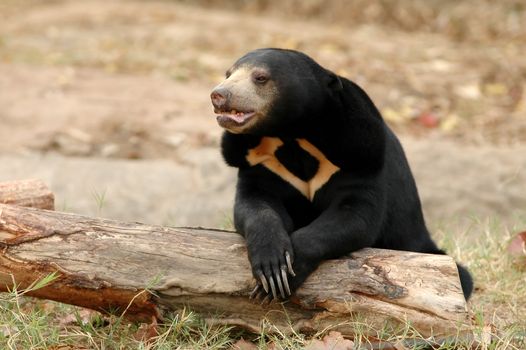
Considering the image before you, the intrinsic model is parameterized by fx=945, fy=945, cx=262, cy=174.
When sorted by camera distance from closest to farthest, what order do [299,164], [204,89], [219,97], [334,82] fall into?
1. [219,97]
2. [334,82]
3. [299,164]
4. [204,89]

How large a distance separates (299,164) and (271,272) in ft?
2.27

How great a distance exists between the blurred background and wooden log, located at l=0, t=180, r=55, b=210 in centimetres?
183

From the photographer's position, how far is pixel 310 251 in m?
3.63

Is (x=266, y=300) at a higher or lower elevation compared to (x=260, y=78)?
lower

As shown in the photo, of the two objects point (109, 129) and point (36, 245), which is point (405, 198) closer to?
point (36, 245)

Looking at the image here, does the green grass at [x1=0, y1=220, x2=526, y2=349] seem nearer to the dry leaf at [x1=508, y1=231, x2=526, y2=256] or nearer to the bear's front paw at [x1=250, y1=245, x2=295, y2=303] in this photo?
the bear's front paw at [x1=250, y1=245, x2=295, y2=303]

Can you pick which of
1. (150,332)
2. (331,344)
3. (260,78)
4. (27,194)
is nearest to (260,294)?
(331,344)

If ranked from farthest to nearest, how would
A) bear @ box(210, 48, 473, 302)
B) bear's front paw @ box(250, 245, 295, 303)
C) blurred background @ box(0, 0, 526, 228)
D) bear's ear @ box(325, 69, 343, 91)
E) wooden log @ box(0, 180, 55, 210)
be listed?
1. blurred background @ box(0, 0, 526, 228)
2. wooden log @ box(0, 180, 55, 210)
3. bear's ear @ box(325, 69, 343, 91)
4. bear @ box(210, 48, 473, 302)
5. bear's front paw @ box(250, 245, 295, 303)

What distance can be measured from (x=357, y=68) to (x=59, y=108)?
3.38 m

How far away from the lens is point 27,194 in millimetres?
4168

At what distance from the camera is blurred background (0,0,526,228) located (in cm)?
757

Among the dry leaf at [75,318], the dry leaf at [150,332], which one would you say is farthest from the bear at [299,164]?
the dry leaf at [75,318]

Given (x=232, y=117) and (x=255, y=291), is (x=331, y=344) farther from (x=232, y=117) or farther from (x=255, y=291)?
(x=232, y=117)

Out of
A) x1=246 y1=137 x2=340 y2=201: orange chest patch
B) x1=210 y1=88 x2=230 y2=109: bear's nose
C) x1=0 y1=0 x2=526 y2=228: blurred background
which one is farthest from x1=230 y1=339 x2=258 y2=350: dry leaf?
x1=0 y1=0 x2=526 y2=228: blurred background
